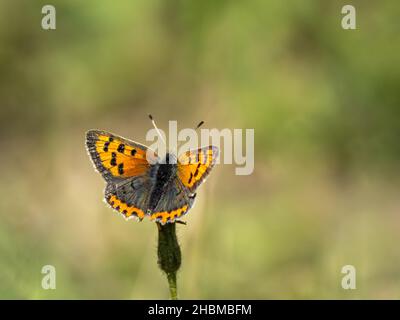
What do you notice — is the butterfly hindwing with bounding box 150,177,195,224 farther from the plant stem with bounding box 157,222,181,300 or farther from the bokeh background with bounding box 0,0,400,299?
the bokeh background with bounding box 0,0,400,299

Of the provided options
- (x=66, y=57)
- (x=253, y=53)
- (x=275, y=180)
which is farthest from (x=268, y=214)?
(x=66, y=57)

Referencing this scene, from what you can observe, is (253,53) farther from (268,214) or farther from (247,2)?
(268,214)

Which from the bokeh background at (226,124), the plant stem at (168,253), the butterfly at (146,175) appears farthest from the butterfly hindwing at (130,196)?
the bokeh background at (226,124)

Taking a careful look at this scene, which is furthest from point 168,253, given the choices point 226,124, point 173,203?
point 226,124

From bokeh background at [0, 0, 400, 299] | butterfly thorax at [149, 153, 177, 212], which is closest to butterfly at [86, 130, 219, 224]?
butterfly thorax at [149, 153, 177, 212]

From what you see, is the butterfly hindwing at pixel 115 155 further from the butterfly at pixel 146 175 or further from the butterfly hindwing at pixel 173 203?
the butterfly hindwing at pixel 173 203

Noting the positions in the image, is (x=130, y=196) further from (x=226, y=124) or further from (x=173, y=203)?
(x=226, y=124)

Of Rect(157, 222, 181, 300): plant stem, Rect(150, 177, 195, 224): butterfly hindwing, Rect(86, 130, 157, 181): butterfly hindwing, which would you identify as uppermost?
Rect(86, 130, 157, 181): butterfly hindwing
